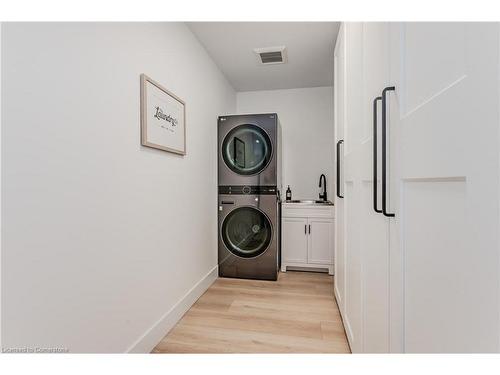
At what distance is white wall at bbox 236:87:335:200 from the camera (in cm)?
369

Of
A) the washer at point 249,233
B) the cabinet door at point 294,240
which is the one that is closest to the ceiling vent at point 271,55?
the washer at point 249,233

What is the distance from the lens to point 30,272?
94 centimetres

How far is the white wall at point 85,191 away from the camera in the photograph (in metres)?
0.91

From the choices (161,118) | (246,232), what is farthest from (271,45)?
(246,232)

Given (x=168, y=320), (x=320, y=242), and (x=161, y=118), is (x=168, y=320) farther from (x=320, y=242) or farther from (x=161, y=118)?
(x=320, y=242)

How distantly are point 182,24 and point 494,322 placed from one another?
2516 millimetres

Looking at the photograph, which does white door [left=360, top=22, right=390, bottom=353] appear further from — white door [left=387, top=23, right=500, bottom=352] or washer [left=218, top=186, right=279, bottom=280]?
washer [left=218, top=186, right=279, bottom=280]

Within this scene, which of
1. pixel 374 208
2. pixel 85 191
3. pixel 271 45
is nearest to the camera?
pixel 374 208

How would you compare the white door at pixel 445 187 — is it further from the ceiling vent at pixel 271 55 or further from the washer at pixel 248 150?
the washer at pixel 248 150

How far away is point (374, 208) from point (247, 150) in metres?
2.15

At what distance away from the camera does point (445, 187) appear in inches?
23.1

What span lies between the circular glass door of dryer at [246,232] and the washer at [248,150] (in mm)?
361
